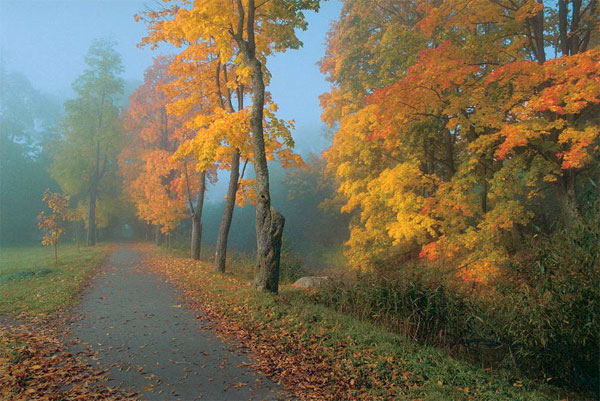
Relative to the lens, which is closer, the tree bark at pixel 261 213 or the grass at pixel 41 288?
the grass at pixel 41 288

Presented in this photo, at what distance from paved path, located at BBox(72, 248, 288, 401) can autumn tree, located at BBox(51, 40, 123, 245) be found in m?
17.7

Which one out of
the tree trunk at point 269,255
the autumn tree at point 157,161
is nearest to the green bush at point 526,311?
the tree trunk at point 269,255

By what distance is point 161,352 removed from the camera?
468 cm

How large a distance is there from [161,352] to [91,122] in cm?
2210

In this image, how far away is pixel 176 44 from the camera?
1105cm

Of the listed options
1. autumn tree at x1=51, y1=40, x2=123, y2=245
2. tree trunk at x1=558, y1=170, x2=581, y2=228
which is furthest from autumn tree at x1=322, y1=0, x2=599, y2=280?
autumn tree at x1=51, y1=40, x2=123, y2=245

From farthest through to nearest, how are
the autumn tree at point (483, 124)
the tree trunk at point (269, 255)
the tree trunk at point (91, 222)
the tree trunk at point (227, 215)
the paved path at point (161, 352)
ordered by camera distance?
the tree trunk at point (91, 222) → the tree trunk at point (227, 215) → the autumn tree at point (483, 124) → the tree trunk at point (269, 255) → the paved path at point (161, 352)

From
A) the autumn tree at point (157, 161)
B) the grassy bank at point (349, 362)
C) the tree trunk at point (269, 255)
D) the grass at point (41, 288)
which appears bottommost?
the grassy bank at point (349, 362)

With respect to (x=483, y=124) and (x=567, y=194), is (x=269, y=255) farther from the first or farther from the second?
(x=567, y=194)

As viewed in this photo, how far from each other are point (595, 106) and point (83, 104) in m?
25.2

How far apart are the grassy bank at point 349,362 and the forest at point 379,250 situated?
30 millimetres

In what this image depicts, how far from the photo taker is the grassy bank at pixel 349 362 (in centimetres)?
375

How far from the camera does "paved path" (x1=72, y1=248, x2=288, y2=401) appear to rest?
374 cm

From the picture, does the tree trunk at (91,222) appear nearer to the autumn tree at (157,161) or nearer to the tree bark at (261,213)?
the autumn tree at (157,161)
